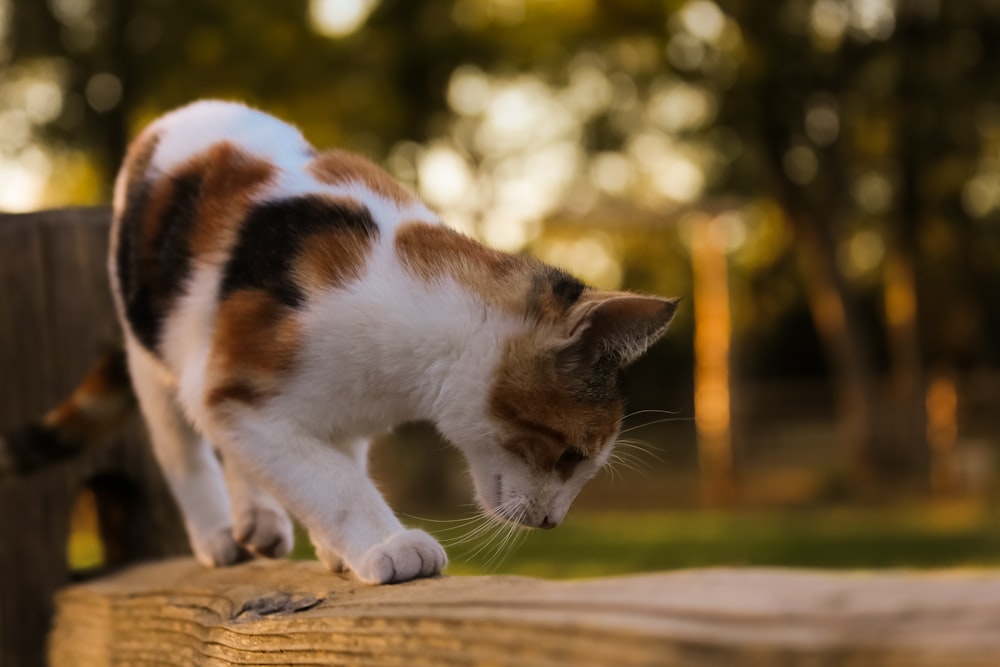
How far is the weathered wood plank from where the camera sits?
0.93m

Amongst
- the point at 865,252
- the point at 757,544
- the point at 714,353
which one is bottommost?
the point at 865,252

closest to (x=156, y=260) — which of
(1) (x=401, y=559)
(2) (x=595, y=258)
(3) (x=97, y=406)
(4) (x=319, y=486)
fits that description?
(3) (x=97, y=406)

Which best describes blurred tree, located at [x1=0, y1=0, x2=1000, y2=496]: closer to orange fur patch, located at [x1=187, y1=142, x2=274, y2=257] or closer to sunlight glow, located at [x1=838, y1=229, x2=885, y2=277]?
sunlight glow, located at [x1=838, y1=229, x2=885, y2=277]

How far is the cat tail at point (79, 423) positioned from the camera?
2.81 metres

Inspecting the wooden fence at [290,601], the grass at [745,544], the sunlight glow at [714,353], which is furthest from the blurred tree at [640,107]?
the wooden fence at [290,601]

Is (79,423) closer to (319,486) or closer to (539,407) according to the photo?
(319,486)

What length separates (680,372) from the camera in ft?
68.4

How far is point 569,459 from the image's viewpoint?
7.92 feet

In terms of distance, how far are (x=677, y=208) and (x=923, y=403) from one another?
17.7ft

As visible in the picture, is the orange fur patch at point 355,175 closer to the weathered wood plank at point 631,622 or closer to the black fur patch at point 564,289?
the black fur patch at point 564,289

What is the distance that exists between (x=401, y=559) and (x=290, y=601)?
26 cm

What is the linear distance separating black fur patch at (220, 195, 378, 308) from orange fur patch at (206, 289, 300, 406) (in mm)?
36

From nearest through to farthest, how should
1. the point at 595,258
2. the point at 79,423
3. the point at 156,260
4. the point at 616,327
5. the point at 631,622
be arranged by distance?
the point at 631,622 → the point at 616,327 → the point at 156,260 → the point at 79,423 → the point at 595,258

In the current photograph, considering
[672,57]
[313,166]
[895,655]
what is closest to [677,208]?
[672,57]
